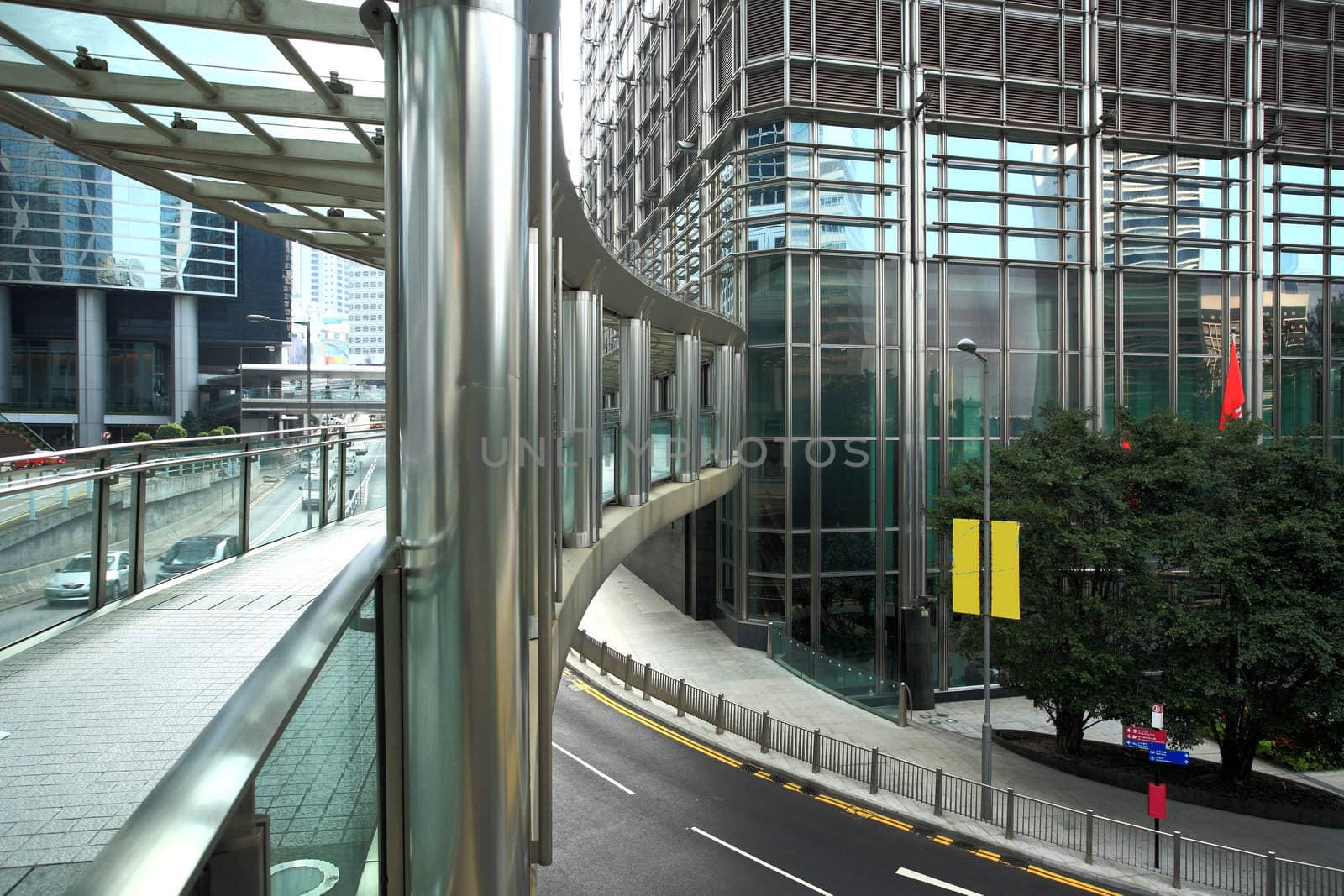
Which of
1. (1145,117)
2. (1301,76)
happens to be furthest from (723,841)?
(1301,76)

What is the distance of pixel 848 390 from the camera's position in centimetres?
2405

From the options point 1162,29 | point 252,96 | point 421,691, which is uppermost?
point 1162,29

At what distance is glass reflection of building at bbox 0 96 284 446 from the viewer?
41.9 metres

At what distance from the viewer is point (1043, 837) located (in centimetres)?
1380

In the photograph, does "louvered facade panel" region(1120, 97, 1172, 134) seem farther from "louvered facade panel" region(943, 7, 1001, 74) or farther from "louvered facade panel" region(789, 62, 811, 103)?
"louvered facade panel" region(789, 62, 811, 103)

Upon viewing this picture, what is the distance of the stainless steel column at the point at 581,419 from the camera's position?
7289 millimetres

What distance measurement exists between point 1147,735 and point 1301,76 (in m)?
24.1

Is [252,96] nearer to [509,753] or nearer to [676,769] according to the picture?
[509,753]

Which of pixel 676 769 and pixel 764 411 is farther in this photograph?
pixel 764 411

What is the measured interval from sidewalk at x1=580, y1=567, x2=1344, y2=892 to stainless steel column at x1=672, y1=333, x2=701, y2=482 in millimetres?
6369

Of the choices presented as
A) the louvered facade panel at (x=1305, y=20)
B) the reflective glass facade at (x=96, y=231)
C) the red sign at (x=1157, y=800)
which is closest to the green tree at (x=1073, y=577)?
the red sign at (x=1157, y=800)

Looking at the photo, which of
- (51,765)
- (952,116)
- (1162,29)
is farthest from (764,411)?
(51,765)

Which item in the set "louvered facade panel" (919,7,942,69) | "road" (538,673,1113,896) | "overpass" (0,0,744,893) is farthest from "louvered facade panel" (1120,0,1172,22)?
"overpass" (0,0,744,893)

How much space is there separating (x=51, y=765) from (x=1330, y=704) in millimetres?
18972
